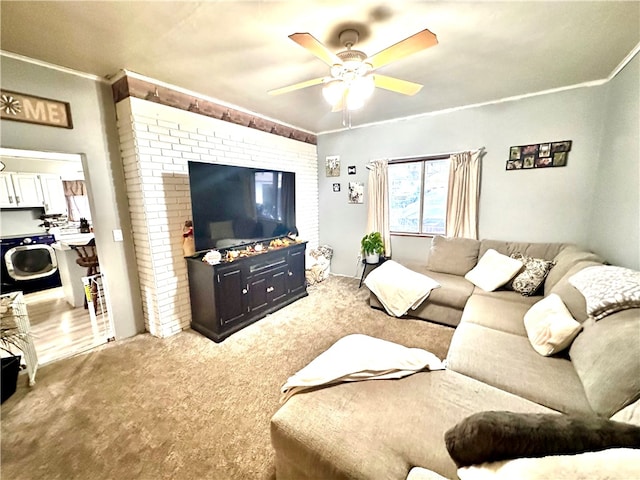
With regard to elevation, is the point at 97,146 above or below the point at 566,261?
above

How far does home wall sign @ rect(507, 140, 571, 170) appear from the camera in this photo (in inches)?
111

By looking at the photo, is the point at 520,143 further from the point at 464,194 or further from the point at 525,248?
the point at 525,248

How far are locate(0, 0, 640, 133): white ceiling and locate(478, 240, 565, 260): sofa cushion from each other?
5.55 ft

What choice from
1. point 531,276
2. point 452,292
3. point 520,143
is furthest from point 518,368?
point 520,143

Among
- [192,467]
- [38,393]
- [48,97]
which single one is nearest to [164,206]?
[48,97]

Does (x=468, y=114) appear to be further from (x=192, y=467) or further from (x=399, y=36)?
(x=192, y=467)

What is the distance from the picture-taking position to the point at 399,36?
1.81m

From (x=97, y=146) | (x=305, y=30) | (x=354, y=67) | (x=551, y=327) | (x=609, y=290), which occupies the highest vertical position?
(x=305, y=30)

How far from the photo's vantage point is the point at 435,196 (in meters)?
3.65

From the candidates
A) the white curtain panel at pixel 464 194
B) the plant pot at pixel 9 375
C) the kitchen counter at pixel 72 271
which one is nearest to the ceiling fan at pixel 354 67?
the white curtain panel at pixel 464 194

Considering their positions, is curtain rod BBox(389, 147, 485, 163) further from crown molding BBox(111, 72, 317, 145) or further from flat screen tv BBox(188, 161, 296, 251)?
crown molding BBox(111, 72, 317, 145)

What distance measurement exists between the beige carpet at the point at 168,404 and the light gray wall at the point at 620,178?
1601mm

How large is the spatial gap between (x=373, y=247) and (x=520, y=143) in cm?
216

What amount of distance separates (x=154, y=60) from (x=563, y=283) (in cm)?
371
